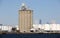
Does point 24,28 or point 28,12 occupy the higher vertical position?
point 28,12

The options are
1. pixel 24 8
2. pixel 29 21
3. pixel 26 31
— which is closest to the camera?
pixel 26 31

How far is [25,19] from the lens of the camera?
441 feet

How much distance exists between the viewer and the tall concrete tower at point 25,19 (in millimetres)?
128000

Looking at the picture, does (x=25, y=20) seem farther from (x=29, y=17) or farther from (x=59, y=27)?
(x=59, y=27)

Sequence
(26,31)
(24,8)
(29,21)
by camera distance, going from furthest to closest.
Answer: (24,8) < (29,21) < (26,31)

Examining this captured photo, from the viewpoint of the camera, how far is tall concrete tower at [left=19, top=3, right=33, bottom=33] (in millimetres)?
128000

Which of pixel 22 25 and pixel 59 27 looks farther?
pixel 59 27

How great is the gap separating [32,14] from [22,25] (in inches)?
432

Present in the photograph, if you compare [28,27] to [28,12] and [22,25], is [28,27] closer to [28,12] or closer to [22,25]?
[22,25]

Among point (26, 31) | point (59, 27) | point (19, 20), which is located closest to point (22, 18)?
point (19, 20)

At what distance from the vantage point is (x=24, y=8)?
468 feet

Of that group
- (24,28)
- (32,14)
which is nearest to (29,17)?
(32,14)

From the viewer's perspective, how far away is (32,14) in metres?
138

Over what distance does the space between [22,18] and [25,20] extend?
7.63 ft
